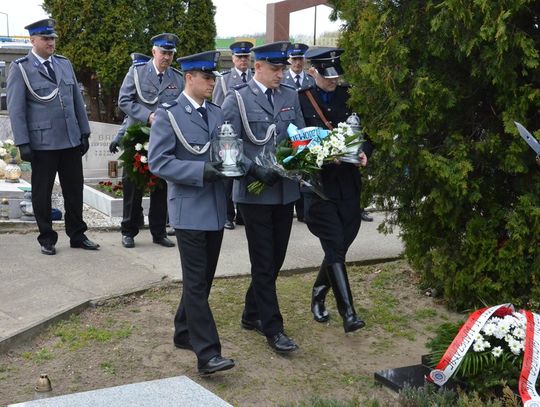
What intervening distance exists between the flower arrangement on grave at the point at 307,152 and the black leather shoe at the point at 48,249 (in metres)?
2.90

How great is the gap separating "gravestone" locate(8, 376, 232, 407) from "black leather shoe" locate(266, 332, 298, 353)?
1200 millimetres

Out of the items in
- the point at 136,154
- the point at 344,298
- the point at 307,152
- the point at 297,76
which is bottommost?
the point at 344,298

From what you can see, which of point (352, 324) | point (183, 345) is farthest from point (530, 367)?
point (183, 345)

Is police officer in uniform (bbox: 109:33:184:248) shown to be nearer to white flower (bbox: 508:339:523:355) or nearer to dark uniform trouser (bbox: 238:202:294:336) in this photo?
dark uniform trouser (bbox: 238:202:294:336)

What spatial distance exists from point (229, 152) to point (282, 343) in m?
1.33

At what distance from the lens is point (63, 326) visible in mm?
5664

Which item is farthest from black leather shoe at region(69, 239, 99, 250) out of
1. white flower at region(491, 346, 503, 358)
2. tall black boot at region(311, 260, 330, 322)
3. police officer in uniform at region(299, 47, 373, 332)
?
white flower at region(491, 346, 503, 358)

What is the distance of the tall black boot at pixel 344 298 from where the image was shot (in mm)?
5520

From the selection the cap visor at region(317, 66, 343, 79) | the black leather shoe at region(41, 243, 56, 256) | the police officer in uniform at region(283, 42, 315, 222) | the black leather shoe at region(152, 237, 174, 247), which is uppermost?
the cap visor at region(317, 66, 343, 79)

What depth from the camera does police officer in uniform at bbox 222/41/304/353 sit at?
17.3 feet

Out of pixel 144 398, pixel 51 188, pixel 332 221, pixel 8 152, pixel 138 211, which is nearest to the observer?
pixel 144 398

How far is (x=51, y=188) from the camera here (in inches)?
295

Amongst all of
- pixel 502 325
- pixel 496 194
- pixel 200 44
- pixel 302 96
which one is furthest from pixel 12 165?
pixel 502 325

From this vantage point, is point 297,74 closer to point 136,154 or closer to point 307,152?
point 136,154
